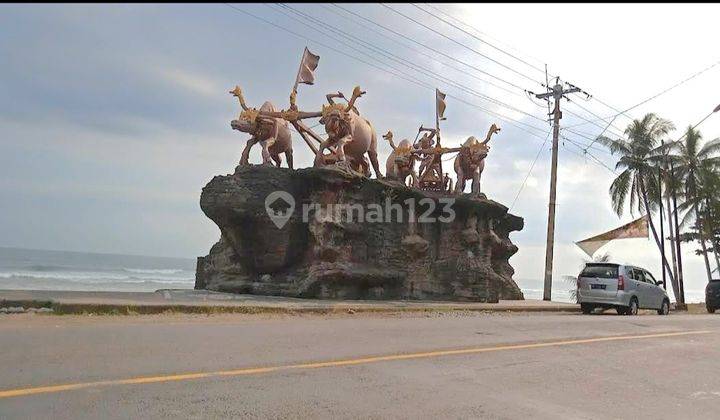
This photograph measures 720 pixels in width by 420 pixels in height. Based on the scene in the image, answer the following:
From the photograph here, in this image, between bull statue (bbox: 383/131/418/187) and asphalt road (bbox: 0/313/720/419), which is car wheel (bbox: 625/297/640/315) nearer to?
asphalt road (bbox: 0/313/720/419)

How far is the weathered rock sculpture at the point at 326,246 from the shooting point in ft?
59.8

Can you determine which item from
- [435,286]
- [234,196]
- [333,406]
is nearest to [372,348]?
[333,406]

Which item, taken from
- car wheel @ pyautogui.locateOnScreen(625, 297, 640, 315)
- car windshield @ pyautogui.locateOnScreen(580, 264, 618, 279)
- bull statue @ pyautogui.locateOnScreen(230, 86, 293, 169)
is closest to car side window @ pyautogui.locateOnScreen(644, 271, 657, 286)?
car wheel @ pyautogui.locateOnScreen(625, 297, 640, 315)

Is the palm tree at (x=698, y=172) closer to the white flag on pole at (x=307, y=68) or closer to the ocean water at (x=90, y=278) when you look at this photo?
the ocean water at (x=90, y=278)

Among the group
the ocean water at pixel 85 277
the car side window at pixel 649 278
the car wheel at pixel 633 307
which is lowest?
the ocean water at pixel 85 277

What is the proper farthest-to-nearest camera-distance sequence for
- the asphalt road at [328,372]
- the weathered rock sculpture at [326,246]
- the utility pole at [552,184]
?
the utility pole at [552,184] < the weathered rock sculpture at [326,246] < the asphalt road at [328,372]

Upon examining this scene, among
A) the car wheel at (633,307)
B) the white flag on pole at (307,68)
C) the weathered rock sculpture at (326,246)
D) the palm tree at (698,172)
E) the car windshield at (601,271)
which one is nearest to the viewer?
the weathered rock sculpture at (326,246)

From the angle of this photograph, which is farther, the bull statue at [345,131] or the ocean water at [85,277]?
the ocean water at [85,277]

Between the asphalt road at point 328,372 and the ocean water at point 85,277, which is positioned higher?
the asphalt road at point 328,372

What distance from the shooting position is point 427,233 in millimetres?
21625

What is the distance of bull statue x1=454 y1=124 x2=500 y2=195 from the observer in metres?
24.7

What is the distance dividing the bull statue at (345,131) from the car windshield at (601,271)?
28.3 feet

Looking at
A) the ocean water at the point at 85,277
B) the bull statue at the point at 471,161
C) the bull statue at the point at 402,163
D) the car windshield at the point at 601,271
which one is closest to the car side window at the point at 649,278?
the car windshield at the point at 601,271

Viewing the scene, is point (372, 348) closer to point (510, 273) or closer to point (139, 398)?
point (139, 398)
